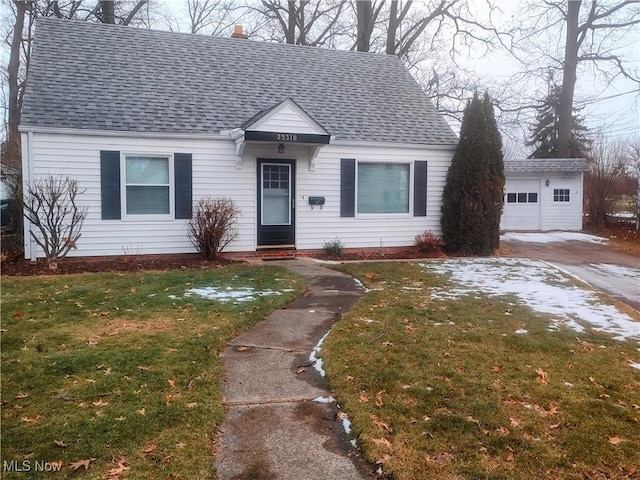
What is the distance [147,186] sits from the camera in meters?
10.9

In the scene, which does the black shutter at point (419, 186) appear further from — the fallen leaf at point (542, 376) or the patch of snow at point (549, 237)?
the fallen leaf at point (542, 376)

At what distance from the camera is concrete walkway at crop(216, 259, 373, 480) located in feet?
9.67

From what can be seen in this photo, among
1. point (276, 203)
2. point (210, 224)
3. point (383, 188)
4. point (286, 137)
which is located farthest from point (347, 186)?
point (210, 224)

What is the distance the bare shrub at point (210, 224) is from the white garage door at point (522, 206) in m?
12.3

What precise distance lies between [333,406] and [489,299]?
427 cm

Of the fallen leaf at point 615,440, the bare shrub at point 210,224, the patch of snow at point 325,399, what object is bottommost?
the fallen leaf at point 615,440

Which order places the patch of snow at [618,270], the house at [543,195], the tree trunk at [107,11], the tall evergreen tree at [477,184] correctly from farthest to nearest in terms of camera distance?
the tree trunk at [107,11]
the house at [543,195]
the tall evergreen tree at [477,184]
the patch of snow at [618,270]

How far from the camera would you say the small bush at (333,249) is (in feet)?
39.2

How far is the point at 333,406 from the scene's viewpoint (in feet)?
12.3

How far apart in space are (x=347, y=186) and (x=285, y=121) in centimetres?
227

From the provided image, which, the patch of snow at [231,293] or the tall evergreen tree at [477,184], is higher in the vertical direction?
the tall evergreen tree at [477,184]

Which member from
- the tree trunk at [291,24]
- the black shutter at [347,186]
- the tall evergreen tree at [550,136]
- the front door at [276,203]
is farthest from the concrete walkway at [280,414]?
the tall evergreen tree at [550,136]

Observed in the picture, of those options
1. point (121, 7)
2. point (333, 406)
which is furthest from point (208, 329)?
point (121, 7)

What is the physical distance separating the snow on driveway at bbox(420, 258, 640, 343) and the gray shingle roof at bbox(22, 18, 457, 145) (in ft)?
13.2
